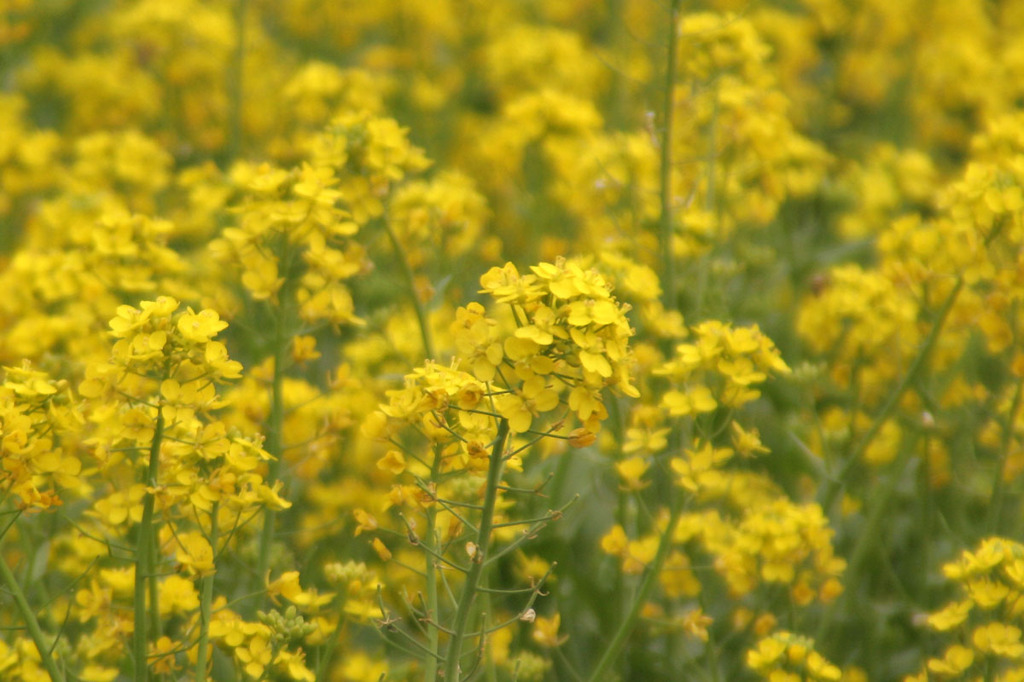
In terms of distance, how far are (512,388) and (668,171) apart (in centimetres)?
162

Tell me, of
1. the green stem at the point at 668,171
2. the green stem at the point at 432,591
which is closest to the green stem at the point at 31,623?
the green stem at the point at 432,591

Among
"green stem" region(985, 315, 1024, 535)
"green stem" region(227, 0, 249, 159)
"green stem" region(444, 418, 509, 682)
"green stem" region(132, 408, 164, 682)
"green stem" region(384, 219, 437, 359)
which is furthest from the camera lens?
"green stem" region(227, 0, 249, 159)

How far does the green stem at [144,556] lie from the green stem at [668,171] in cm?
182

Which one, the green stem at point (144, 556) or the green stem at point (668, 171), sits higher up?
the green stem at point (668, 171)

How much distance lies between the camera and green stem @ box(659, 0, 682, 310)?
3.66 m

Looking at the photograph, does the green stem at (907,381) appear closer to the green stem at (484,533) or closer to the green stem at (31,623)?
the green stem at (484,533)

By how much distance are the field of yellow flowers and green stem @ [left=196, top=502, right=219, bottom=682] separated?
1 cm

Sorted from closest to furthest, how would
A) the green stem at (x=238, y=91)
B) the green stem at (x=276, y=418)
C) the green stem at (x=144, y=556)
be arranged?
the green stem at (x=144, y=556), the green stem at (x=276, y=418), the green stem at (x=238, y=91)

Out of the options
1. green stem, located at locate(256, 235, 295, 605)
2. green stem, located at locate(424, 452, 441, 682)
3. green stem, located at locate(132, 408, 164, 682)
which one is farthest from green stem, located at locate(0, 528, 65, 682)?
green stem, located at locate(424, 452, 441, 682)

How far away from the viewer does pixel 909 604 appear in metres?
3.79

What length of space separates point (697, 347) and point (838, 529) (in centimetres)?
143

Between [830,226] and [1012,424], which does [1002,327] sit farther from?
[830,226]

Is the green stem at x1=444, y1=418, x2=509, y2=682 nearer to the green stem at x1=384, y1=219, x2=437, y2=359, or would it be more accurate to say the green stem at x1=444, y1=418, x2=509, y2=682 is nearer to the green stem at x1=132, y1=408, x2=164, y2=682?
the green stem at x1=132, y1=408, x2=164, y2=682

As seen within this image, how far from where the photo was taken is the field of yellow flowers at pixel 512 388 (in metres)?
2.60
